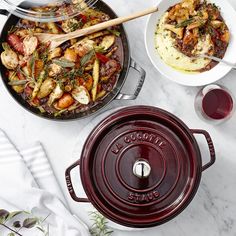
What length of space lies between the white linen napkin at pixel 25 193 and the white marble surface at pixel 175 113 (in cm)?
5

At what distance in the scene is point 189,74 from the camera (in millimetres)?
2129

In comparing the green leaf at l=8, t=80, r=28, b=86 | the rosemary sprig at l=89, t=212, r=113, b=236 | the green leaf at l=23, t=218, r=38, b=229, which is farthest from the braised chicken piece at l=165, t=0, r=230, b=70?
the green leaf at l=23, t=218, r=38, b=229

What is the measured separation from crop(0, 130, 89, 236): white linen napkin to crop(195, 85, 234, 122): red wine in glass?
0.58 meters

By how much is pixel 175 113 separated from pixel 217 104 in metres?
0.16

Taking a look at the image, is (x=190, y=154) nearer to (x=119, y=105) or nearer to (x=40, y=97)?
(x=119, y=105)

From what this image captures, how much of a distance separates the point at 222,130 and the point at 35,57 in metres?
0.69

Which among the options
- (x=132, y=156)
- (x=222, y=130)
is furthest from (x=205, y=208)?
(x=132, y=156)

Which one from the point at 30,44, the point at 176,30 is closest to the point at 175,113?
the point at 176,30

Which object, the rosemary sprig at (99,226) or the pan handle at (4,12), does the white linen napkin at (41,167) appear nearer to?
the rosemary sprig at (99,226)

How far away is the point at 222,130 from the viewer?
217 centimetres

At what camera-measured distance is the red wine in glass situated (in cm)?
208

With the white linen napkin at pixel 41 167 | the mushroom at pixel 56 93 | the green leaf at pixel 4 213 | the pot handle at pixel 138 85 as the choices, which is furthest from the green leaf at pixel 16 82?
the green leaf at pixel 4 213

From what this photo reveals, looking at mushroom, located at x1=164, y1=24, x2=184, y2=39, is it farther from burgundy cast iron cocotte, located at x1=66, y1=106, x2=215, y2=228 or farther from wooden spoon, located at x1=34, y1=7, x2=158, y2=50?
burgundy cast iron cocotte, located at x1=66, y1=106, x2=215, y2=228

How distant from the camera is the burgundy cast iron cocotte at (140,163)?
6.25 feet
